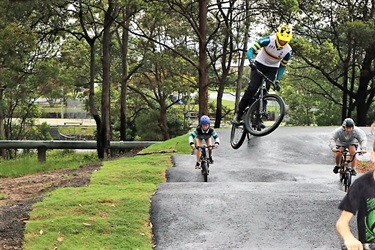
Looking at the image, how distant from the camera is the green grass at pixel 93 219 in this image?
7.20 meters

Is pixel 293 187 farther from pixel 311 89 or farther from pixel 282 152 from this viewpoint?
pixel 311 89

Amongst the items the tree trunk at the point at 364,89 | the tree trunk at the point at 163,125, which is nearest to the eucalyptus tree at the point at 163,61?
the tree trunk at the point at 163,125

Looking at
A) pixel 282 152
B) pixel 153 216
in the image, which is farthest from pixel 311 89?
pixel 153 216

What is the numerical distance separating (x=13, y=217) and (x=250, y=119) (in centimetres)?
442

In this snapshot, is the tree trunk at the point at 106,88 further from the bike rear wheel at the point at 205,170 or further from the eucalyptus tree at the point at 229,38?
the bike rear wheel at the point at 205,170

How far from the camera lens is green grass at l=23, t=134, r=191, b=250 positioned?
23.6ft

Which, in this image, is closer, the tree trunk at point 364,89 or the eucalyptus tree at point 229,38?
the eucalyptus tree at point 229,38

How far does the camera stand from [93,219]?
7812mm

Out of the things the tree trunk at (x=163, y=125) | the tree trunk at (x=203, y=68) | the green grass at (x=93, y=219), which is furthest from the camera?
the tree trunk at (x=163, y=125)

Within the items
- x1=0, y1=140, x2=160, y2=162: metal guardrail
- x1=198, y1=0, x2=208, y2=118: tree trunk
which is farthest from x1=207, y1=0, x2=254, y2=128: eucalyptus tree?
x1=0, y1=140, x2=160, y2=162: metal guardrail

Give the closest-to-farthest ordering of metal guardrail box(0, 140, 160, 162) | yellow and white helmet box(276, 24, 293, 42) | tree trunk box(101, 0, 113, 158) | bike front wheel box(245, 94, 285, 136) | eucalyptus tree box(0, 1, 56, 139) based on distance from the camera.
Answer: yellow and white helmet box(276, 24, 293, 42) → bike front wheel box(245, 94, 285, 136) → eucalyptus tree box(0, 1, 56, 139) → tree trunk box(101, 0, 113, 158) → metal guardrail box(0, 140, 160, 162)

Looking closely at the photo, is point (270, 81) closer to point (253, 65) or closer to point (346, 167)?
point (253, 65)

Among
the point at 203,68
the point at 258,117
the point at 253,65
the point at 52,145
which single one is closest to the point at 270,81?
the point at 253,65

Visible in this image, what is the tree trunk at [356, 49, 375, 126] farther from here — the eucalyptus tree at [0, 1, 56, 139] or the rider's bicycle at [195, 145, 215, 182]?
the rider's bicycle at [195, 145, 215, 182]
